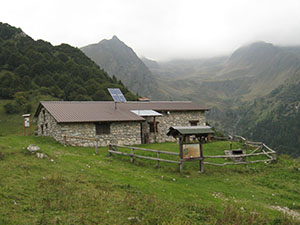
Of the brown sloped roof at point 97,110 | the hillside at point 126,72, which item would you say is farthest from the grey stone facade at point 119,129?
the hillside at point 126,72

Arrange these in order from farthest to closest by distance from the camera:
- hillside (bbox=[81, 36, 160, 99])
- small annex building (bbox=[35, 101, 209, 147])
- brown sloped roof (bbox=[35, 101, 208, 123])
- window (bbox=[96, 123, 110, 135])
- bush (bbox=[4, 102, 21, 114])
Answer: hillside (bbox=[81, 36, 160, 99]), bush (bbox=[4, 102, 21, 114]), window (bbox=[96, 123, 110, 135]), brown sloped roof (bbox=[35, 101, 208, 123]), small annex building (bbox=[35, 101, 209, 147])

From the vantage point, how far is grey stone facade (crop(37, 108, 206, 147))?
22906mm

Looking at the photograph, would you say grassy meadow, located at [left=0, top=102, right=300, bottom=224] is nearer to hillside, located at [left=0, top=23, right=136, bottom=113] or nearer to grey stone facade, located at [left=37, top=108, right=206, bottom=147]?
grey stone facade, located at [left=37, top=108, right=206, bottom=147]

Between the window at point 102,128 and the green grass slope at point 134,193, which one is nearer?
the green grass slope at point 134,193

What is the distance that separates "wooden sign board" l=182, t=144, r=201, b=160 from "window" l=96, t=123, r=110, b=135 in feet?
37.1

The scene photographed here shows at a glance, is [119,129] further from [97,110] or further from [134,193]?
[134,193]

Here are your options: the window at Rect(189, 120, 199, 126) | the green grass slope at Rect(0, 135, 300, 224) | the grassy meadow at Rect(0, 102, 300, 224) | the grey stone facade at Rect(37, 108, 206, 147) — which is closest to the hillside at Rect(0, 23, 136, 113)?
the grey stone facade at Rect(37, 108, 206, 147)

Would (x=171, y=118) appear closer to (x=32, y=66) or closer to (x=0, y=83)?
(x=0, y=83)

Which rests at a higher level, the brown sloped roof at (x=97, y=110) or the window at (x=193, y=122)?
the brown sloped roof at (x=97, y=110)

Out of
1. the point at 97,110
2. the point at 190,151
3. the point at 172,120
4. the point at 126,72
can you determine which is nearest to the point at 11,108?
the point at 97,110

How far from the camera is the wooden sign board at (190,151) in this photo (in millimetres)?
15386

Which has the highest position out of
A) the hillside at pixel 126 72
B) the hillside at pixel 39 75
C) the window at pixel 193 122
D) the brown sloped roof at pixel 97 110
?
the hillside at pixel 126 72

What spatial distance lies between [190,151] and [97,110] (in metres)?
14.7

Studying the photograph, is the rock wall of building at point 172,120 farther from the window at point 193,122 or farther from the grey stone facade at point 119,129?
the window at point 193,122
